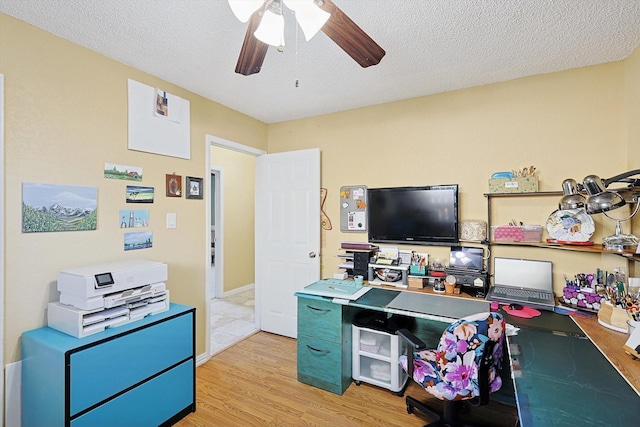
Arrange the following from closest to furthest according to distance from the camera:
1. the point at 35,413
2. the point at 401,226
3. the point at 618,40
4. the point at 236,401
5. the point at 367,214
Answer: the point at 35,413
the point at 618,40
the point at 236,401
the point at 401,226
the point at 367,214

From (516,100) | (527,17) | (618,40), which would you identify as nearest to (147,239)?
(527,17)

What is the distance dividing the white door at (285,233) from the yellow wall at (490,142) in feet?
0.58

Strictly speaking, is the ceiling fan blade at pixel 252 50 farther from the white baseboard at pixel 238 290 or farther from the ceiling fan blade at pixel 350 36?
the white baseboard at pixel 238 290

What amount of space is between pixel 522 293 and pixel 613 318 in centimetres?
58

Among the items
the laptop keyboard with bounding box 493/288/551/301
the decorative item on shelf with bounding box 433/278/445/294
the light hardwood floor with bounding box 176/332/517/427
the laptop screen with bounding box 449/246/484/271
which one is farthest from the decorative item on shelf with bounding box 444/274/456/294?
the light hardwood floor with bounding box 176/332/517/427

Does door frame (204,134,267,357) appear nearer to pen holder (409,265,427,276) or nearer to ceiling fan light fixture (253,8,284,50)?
ceiling fan light fixture (253,8,284,50)

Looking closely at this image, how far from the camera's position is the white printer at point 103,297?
1.68m

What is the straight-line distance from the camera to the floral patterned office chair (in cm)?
158

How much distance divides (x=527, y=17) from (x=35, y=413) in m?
3.50

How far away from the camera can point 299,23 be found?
4.25 feet

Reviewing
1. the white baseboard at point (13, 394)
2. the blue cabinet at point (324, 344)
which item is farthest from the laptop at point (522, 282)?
the white baseboard at point (13, 394)

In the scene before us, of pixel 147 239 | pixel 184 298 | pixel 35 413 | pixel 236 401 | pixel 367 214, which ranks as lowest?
pixel 236 401

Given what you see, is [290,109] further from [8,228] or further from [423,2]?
[8,228]

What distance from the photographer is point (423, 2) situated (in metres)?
1.55
